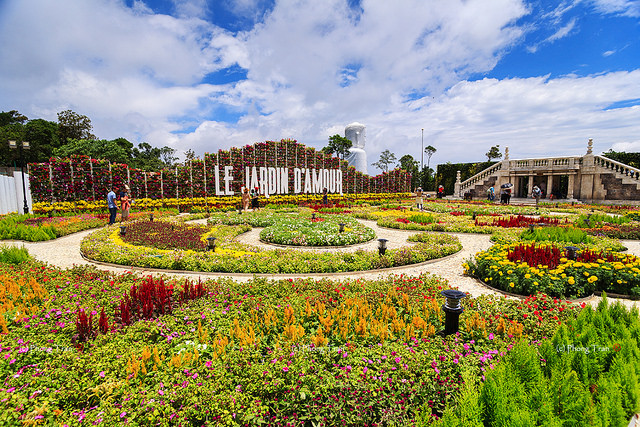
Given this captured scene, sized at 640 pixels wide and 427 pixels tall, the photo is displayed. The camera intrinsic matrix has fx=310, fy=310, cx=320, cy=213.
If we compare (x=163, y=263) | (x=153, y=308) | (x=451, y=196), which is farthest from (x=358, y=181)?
(x=153, y=308)

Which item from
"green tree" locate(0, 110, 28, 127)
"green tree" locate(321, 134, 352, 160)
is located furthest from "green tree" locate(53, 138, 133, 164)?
"green tree" locate(321, 134, 352, 160)

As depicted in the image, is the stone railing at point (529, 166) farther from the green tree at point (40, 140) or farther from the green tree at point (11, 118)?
the green tree at point (11, 118)

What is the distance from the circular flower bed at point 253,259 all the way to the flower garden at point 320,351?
1463 millimetres

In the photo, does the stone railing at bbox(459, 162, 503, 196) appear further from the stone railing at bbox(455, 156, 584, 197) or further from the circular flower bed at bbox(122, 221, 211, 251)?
the circular flower bed at bbox(122, 221, 211, 251)

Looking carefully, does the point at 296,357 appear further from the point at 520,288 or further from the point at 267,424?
the point at 520,288

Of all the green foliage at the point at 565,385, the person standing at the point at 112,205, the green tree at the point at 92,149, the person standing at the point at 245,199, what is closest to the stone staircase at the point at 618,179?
the person standing at the point at 245,199

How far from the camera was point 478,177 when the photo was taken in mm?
40531

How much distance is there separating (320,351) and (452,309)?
6.56ft

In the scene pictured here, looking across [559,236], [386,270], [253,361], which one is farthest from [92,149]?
[559,236]

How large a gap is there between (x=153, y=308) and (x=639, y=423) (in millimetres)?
6319

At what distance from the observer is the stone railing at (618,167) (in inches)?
1114

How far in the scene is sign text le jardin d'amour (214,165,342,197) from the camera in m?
26.0

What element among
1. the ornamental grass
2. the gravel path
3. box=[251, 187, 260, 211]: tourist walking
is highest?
box=[251, 187, 260, 211]: tourist walking

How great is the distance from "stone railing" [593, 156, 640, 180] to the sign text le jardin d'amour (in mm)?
25677
